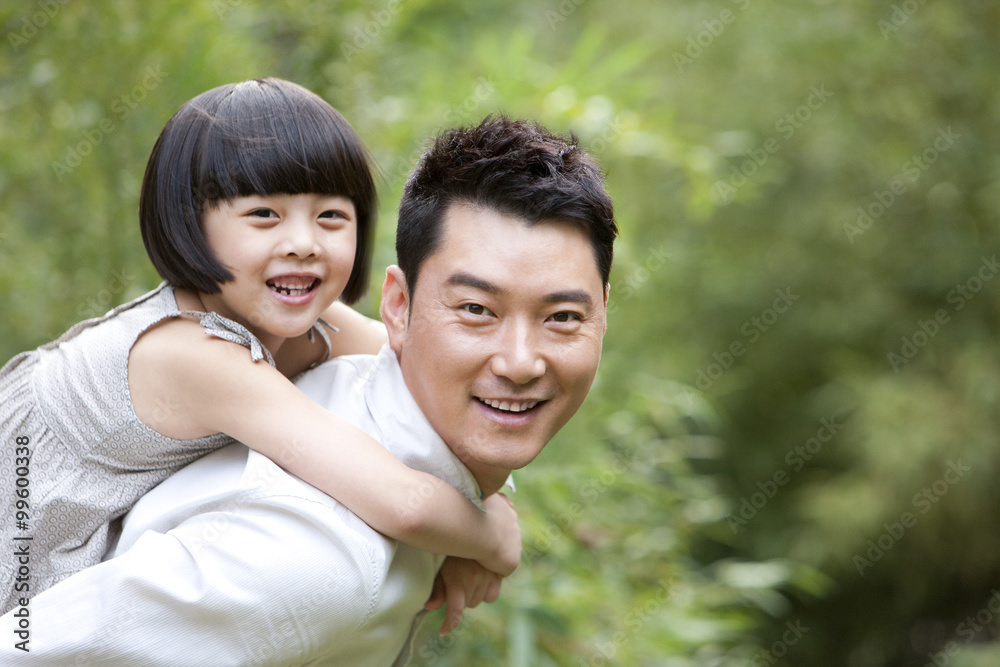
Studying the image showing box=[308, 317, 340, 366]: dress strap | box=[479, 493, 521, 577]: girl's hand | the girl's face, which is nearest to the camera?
the girl's face

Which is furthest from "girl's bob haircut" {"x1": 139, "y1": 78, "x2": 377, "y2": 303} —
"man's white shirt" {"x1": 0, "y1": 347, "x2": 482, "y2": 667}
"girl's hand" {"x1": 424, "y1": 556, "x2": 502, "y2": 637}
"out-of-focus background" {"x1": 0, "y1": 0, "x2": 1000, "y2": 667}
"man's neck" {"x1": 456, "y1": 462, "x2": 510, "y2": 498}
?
"out-of-focus background" {"x1": 0, "y1": 0, "x2": 1000, "y2": 667}

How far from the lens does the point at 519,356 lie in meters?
1.33

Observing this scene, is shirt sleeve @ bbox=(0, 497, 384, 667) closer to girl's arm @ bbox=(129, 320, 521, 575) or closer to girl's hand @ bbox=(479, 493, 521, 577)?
girl's arm @ bbox=(129, 320, 521, 575)

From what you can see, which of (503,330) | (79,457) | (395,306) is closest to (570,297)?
(503,330)

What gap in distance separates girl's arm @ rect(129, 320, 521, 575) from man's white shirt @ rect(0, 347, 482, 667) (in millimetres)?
22

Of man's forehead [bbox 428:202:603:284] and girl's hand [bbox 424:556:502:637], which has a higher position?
man's forehead [bbox 428:202:603:284]

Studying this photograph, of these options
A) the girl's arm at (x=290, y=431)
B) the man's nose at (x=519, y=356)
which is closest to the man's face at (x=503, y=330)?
the man's nose at (x=519, y=356)

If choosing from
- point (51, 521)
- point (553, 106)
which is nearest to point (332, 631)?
point (51, 521)

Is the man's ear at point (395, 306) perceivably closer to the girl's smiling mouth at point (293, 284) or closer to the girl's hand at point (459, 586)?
A: the girl's smiling mouth at point (293, 284)

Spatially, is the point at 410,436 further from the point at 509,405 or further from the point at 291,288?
the point at 291,288

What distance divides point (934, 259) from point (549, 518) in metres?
3.70

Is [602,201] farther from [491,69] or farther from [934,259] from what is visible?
[934,259]

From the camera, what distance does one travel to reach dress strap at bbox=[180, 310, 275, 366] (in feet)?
4.61

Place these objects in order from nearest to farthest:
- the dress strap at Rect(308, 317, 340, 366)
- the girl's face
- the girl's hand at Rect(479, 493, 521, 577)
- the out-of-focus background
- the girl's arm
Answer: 1. the girl's arm
2. the girl's face
3. the girl's hand at Rect(479, 493, 521, 577)
4. the dress strap at Rect(308, 317, 340, 366)
5. the out-of-focus background
